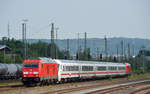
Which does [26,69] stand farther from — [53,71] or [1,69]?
→ [1,69]

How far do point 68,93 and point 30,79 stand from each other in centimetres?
926

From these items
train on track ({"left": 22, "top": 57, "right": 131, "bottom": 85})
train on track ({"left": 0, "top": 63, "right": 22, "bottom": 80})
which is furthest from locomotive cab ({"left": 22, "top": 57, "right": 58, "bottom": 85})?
train on track ({"left": 0, "top": 63, "right": 22, "bottom": 80})

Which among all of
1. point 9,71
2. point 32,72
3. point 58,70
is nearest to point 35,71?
point 32,72

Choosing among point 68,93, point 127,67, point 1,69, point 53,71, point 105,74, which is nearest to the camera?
point 68,93

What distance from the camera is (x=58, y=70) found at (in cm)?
4366

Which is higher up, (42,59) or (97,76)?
(42,59)

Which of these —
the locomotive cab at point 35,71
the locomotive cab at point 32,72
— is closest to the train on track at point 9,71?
the locomotive cab at point 35,71

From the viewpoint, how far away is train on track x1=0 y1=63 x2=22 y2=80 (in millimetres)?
51888

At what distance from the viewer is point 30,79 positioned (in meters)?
37.1

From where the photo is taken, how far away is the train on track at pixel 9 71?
51.9 metres

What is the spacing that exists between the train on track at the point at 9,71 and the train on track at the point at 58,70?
34.8 ft

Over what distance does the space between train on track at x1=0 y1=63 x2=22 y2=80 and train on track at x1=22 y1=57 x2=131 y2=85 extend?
10599mm

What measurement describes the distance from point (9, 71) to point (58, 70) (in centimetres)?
1368

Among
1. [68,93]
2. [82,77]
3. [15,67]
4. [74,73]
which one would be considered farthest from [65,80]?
[68,93]
